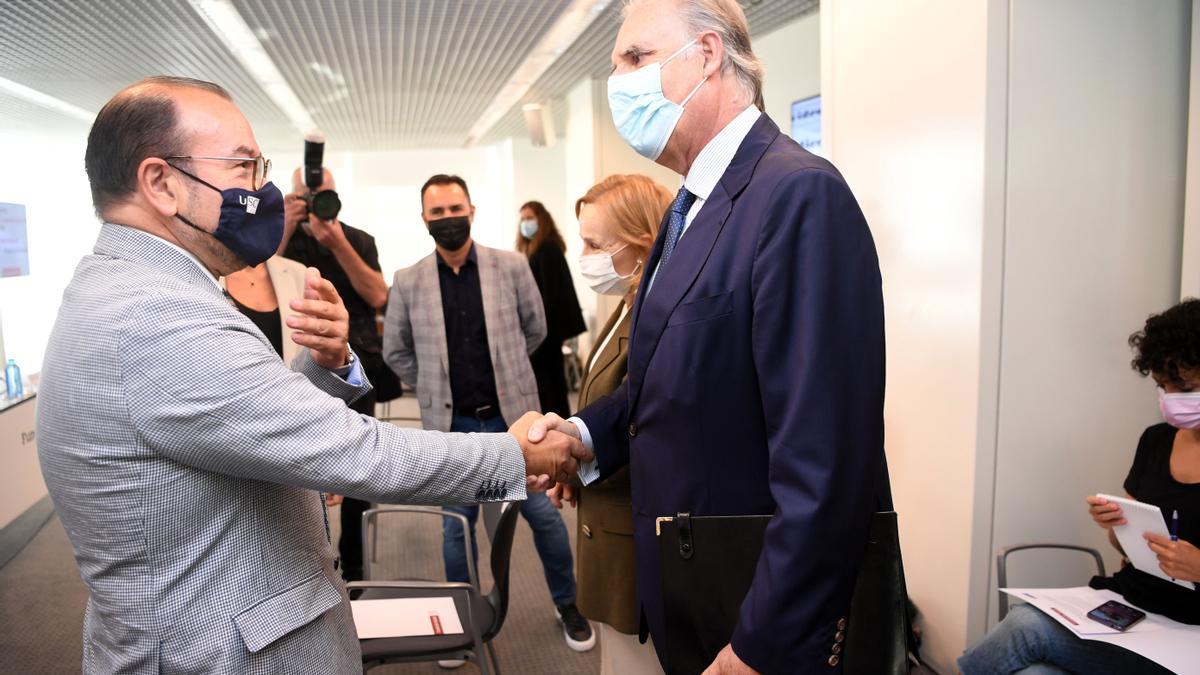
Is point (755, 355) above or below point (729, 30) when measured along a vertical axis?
below

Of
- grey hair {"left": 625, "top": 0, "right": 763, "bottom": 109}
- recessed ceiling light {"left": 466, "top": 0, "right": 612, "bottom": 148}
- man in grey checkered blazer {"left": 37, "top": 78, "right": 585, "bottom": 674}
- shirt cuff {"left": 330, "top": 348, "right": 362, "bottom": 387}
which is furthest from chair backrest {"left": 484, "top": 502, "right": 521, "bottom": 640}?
recessed ceiling light {"left": 466, "top": 0, "right": 612, "bottom": 148}

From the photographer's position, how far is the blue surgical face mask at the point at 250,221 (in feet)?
4.00

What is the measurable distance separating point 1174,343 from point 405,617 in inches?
86.9

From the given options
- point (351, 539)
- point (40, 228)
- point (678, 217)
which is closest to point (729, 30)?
point (678, 217)

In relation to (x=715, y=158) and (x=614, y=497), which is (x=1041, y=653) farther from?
(x=715, y=158)

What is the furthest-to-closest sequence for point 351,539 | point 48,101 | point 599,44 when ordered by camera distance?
1. point 599,44
2. point 48,101
3. point 351,539

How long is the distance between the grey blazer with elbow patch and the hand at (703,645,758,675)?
439 mm

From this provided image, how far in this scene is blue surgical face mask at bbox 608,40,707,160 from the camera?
1.35 metres

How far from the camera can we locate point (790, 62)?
5.51 metres

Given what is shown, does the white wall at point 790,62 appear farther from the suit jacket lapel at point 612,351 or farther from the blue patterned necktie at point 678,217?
the blue patterned necktie at point 678,217

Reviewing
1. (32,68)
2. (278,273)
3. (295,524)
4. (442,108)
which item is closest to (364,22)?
(32,68)

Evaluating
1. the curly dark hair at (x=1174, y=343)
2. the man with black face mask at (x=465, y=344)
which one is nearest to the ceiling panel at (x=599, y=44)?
the man with black face mask at (x=465, y=344)

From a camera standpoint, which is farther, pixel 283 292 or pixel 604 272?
pixel 283 292

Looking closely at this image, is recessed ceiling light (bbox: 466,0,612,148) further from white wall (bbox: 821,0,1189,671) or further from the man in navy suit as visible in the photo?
the man in navy suit
